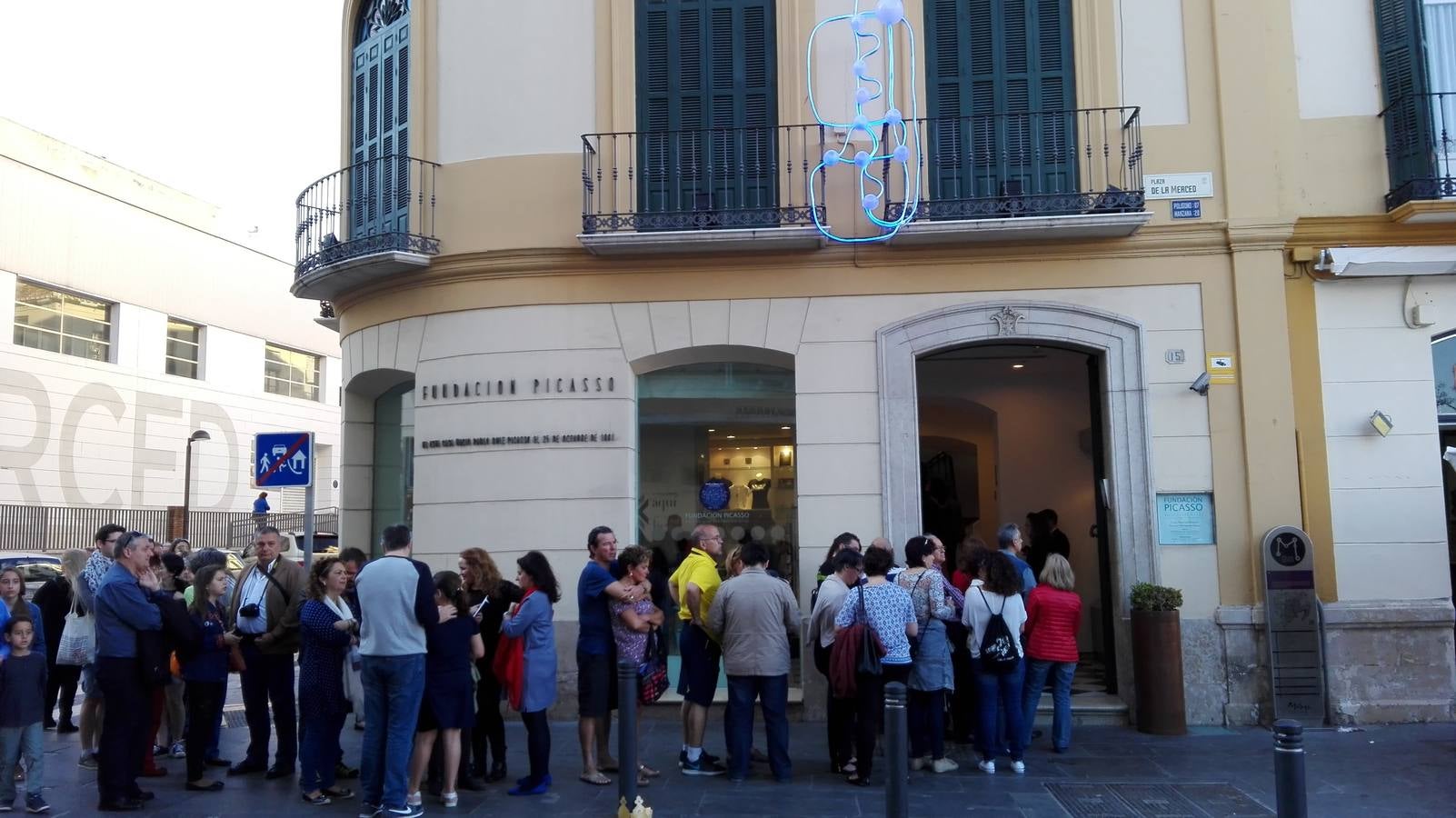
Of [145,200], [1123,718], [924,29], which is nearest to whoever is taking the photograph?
[1123,718]

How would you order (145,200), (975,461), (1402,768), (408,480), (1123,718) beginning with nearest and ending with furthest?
(1402,768) → (1123,718) → (408,480) → (975,461) → (145,200)

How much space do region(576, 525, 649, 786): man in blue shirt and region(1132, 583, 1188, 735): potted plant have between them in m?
4.73

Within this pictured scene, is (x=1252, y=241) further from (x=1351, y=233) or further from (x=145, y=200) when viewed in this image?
(x=145, y=200)

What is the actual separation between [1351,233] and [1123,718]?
16.5 ft

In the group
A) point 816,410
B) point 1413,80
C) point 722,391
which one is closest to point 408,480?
point 722,391

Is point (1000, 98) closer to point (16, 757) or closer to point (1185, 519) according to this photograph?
point (1185, 519)

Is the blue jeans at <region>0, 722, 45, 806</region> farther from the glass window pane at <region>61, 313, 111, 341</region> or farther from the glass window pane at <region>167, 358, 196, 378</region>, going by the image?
the glass window pane at <region>167, 358, 196, 378</region>

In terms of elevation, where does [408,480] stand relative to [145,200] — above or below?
below

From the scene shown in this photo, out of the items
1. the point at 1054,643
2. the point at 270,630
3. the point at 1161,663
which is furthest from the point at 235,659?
the point at 1161,663

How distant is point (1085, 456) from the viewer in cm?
1498

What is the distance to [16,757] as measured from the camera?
768 centimetres

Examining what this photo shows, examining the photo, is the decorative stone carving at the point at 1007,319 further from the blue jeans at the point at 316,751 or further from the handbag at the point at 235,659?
the handbag at the point at 235,659

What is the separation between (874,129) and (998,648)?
5.14 m

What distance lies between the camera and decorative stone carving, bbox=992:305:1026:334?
10.9 meters
